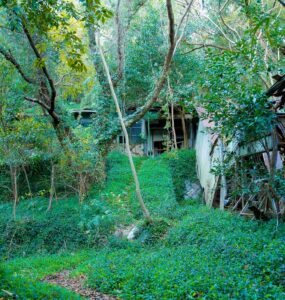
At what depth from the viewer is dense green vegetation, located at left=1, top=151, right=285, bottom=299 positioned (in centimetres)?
453

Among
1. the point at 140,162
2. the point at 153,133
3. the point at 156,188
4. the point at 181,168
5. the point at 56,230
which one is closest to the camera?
the point at 56,230

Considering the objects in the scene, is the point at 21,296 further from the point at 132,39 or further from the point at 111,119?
the point at 132,39

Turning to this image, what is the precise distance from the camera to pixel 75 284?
625 centimetres

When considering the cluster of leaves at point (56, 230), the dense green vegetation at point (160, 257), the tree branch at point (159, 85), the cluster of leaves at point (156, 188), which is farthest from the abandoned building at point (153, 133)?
the cluster of leaves at point (56, 230)

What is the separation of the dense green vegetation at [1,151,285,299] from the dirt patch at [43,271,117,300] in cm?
13

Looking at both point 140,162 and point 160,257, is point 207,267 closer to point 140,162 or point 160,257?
point 160,257

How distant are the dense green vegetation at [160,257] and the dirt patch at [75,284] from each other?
0.43 ft

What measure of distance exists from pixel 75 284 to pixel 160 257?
1761mm

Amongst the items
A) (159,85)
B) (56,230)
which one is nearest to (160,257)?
(56,230)

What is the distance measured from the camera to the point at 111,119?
13773 millimetres

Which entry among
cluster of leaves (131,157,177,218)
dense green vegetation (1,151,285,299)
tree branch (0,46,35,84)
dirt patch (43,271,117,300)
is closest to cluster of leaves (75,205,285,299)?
dense green vegetation (1,151,285,299)

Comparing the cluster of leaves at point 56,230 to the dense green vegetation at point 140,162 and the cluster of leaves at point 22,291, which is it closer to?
the dense green vegetation at point 140,162

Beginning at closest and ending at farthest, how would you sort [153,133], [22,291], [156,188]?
[22,291], [156,188], [153,133]

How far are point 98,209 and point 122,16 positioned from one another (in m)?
8.16
